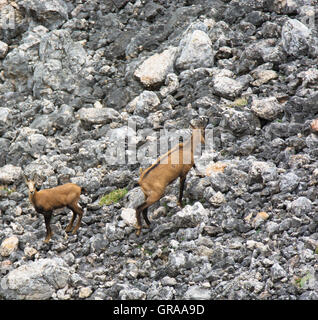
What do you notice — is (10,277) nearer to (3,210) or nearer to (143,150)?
(3,210)

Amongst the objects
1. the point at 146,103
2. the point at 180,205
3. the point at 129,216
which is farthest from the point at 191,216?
the point at 146,103

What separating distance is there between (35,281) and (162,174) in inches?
138

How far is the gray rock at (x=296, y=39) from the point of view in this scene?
15.8 m

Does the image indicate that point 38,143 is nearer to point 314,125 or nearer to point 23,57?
point 23,57

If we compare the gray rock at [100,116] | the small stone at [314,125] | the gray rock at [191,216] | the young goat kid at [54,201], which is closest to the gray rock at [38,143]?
the gray rock at [100,116]

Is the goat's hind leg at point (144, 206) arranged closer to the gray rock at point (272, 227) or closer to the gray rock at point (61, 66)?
the gray rock at point (272, 227)

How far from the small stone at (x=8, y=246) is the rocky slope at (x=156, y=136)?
0.03 metres

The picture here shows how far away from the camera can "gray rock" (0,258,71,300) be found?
11.5 m

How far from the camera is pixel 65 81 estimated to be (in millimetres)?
17844

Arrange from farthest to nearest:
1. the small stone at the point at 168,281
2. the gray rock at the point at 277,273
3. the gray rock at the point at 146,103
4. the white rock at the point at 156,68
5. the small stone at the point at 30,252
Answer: the white rock at the point at 156,68 → the gray rock at the point at 146,103 → the small stone at the point at 30,252 → the small stone at the point at 168,281 → the gray rock at the point at 277,273

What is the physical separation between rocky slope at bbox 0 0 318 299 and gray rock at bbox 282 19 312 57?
0.03 metres

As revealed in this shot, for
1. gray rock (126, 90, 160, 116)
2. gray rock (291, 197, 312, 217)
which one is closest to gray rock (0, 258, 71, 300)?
gray rock (291, 197, 312, 217)
